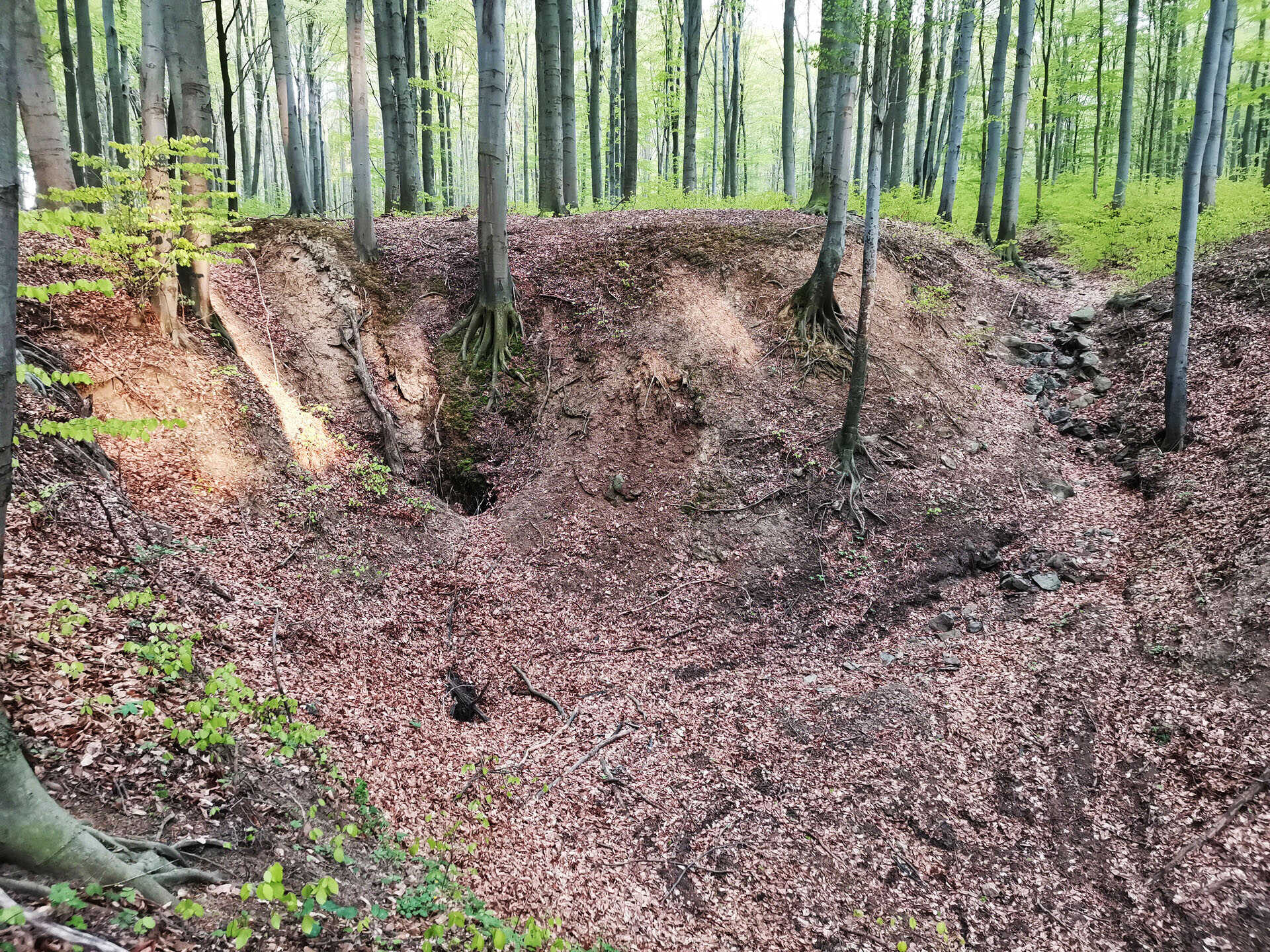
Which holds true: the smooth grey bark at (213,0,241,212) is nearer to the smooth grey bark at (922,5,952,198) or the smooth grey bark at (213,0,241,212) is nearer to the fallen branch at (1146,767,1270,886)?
the fallen branch at (1146,767,1270,886)

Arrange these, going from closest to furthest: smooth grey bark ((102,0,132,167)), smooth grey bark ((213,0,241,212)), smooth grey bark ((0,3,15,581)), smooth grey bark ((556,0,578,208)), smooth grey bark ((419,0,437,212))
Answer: smooth grey bark ((0,3,15,581)) < smooth grey bark ((213,0,241,212)) < smooth grey bark ((556,0,578,208)) < smooth grey bark ((102,0,132,167)) < smooth grey bark ((419,0,437,212))

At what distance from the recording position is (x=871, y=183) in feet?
28.3

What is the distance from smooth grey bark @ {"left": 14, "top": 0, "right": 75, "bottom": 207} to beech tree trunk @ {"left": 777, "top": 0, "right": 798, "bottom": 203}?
1523 cm

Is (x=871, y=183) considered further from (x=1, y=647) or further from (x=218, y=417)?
(x=1, y=647)

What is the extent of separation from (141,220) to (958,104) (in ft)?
57.8

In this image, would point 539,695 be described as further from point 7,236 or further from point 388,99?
point 388,99

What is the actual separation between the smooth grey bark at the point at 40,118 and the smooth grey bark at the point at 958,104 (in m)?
18.0

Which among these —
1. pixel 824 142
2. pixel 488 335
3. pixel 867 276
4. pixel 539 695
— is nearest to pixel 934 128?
pixel 824 142

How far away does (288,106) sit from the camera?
42.3 feet

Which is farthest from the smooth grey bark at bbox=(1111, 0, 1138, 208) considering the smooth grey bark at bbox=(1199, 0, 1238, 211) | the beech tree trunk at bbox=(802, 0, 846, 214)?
the beech tree trunk at bbox=(802, 0, 846, 214)

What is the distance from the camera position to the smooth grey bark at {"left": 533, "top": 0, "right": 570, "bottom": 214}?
14.3 m

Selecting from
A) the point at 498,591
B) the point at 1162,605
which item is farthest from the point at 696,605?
the point at 1162,605

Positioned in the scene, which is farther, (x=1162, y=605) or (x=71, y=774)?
(x=1162, y=605)

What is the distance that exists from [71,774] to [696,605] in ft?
20.2
